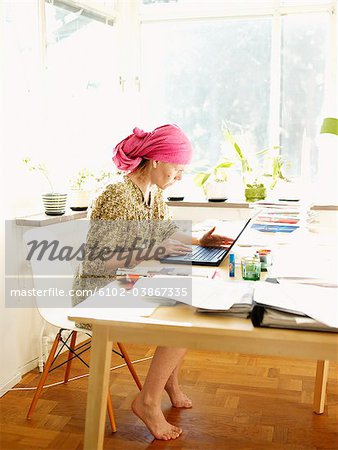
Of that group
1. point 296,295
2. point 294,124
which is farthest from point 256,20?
point 296,295

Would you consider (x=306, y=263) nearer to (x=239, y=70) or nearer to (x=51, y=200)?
(x=51, y=200)

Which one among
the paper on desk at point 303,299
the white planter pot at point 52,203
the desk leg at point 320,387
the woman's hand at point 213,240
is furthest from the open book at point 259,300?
the white planter pot at point 52,203

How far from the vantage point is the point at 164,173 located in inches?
103

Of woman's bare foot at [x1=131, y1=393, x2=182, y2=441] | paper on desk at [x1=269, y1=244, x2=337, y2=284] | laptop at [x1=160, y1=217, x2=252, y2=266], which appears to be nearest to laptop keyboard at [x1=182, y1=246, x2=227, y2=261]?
laptop at [x1=160, y1=217, x2=252, y2=266]

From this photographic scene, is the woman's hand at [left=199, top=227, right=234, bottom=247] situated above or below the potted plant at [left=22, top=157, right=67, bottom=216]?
below

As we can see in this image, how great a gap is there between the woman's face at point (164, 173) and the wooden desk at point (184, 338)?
3.82 ft

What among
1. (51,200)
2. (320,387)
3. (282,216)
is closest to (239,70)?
(282,216)

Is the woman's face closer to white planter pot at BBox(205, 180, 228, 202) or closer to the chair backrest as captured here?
the chair backrest

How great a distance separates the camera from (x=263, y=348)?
4.42 feet

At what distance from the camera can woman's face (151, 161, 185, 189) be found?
2596mm

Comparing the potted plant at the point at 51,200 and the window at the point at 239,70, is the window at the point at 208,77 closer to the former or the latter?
the window at the point at 239,70

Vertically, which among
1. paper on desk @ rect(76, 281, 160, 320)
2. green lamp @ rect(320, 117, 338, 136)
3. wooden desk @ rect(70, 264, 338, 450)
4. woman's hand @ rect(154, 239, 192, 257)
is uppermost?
green lamp @ rect(320, 117, 338, 136)

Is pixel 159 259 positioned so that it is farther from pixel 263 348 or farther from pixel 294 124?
pixel 294 124

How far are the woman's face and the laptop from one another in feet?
1.35
